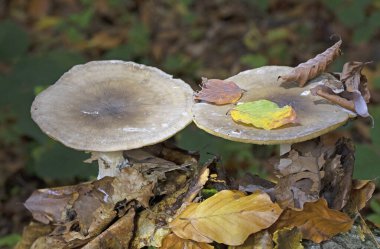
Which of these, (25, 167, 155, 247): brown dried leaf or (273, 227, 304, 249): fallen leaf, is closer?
(273, 227, 304, 249): fallen leaf

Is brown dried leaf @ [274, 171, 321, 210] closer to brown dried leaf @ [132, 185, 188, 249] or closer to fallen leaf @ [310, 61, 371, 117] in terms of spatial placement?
fallen leaf @ [310, 61, 371, 117]

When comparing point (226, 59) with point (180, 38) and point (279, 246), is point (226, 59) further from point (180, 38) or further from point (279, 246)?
point (279, 246)

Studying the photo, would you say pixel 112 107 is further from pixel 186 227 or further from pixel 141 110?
pixel 186 227

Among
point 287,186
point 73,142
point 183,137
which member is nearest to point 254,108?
point 287,186

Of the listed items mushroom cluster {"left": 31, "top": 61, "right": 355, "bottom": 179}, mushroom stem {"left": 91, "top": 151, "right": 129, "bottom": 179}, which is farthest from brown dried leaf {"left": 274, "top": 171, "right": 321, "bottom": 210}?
mushroom stem {"left": 91, "top": 151, "right": 129, "bottom": 179}

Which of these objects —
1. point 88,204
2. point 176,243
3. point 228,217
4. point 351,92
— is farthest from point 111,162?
point 351,92

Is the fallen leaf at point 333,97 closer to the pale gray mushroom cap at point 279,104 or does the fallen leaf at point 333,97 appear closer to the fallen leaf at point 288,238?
the pale gray mushroom cap at point 279,104

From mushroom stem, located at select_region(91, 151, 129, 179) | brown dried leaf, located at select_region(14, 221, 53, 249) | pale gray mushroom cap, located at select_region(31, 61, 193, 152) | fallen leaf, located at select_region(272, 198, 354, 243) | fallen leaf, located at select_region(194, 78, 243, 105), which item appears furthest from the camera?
brown dried leaf, located at select_region(14, 221, 53, 249)
